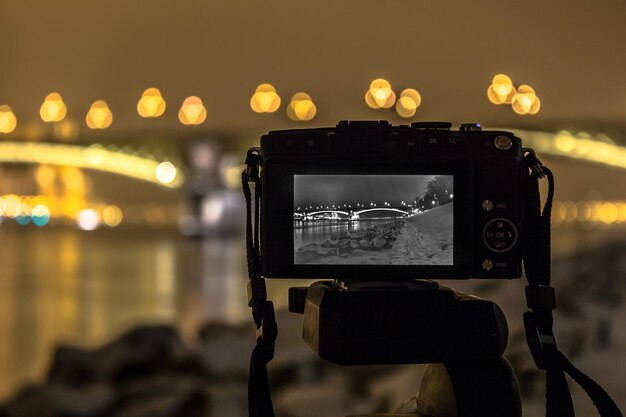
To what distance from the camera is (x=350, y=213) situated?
1572 millimetres

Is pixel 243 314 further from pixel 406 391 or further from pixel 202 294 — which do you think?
pixel 406 391

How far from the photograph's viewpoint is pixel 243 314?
44.0 feet

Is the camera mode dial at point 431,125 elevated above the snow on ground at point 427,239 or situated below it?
above

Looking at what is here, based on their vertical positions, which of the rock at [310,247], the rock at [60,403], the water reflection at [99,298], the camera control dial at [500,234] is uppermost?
the camera control dial at [500,234]

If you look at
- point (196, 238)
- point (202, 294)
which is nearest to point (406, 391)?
point (202, 294)

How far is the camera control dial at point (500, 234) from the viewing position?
1.58m

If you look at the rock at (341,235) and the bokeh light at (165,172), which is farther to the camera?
the bokeh light at (165,172)

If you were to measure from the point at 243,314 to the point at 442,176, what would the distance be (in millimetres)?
11962


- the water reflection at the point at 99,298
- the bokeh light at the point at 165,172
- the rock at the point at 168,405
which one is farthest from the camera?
the bokeh light at the point at 165,172

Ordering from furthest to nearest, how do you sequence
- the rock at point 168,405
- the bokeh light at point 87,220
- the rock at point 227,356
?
the bokeh light at point 87,220
the rock at point 227,356
the rock at point 168,405

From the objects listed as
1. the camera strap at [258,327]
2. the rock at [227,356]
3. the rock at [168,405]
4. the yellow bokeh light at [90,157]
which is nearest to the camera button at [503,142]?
the camera strap at [258,327]

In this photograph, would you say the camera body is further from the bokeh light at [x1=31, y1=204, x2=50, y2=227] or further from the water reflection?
the bokeh light at [x1=31, y1=204, x2=50, y2=227]

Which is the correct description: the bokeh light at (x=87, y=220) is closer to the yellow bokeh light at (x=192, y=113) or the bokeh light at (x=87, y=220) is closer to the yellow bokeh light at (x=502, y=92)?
the yellow bokeh light at (x=192, y=113)

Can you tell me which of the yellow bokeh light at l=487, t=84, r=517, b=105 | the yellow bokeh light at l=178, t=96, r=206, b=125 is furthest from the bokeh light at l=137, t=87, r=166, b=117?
the yellow bokeh light at l=487, t=84, r=517, b=105
